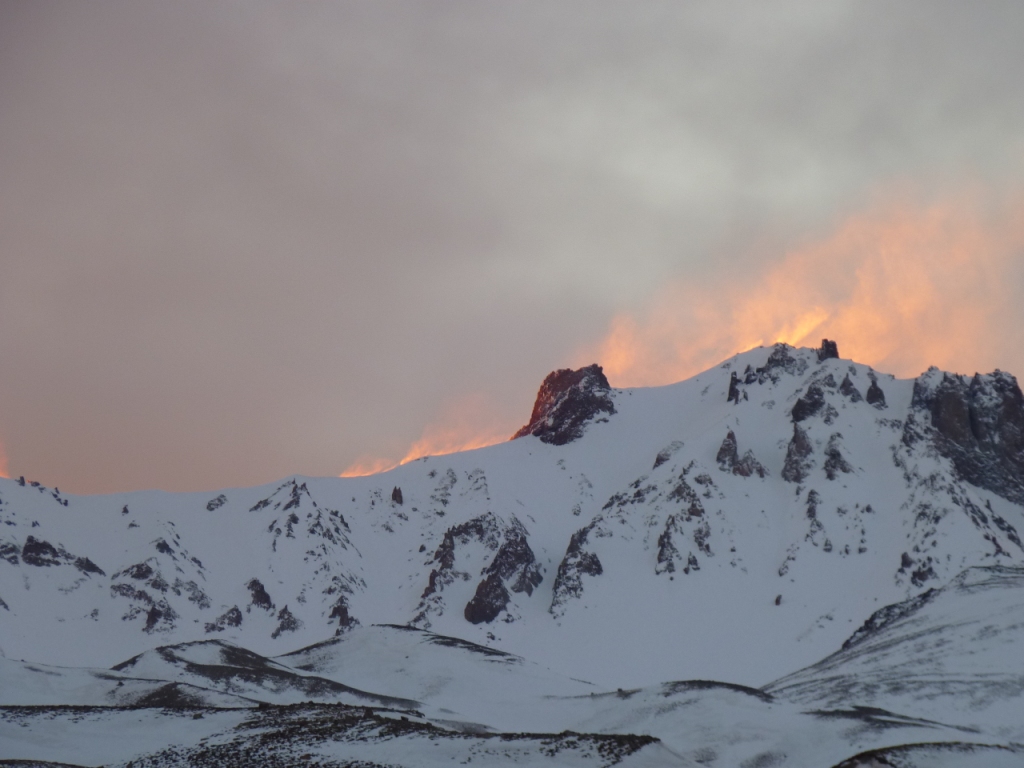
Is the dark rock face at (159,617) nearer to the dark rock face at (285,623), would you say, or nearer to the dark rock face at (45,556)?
the dark rock face at (45,556)

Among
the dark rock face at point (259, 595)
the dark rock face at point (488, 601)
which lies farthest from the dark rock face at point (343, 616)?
the dark rock face at point (488, 601)

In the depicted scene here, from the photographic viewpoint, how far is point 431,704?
10325cm

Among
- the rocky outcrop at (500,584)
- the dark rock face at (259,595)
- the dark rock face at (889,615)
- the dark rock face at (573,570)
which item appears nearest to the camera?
the dark rock face at (889,615)

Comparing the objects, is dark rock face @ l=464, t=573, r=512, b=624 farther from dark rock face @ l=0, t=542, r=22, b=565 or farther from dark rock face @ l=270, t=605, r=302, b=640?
dark rock face @ l=0, t=542, r=22, b=565

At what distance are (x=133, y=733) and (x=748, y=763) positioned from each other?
137ft

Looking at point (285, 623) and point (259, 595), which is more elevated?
point (259, 595)

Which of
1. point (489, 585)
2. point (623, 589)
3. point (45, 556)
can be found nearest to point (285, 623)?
point (489, 585)

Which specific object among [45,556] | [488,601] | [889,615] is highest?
[45,556]

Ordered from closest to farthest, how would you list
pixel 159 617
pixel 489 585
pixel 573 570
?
1. pixel 159 617
2. pixel 489 585
3. pixel 573 570

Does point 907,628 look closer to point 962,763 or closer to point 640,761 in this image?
point 962,763

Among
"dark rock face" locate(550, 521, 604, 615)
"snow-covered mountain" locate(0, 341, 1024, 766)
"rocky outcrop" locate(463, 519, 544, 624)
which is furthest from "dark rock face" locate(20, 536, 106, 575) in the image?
"dark rock face" locate(550, 521, 604, 615)

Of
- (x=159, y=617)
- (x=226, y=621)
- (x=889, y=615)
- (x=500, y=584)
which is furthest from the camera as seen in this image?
(x=500, y=584)

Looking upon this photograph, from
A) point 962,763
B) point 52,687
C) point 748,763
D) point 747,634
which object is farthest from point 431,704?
point 747,634

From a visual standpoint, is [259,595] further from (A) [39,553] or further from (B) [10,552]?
(B) [10,552]
